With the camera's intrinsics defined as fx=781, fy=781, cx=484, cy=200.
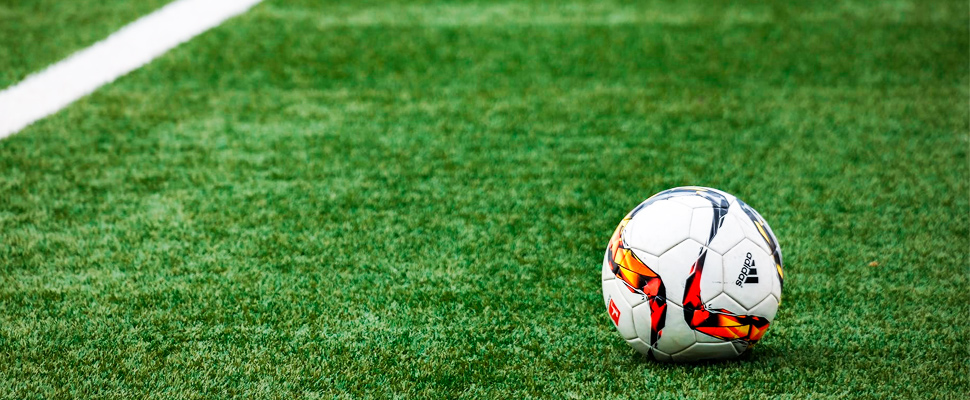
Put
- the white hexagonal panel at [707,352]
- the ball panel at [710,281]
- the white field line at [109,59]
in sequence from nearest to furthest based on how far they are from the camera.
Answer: the ball panel at [710,281], the white hexagonal panel at [707,352], the white field line at [109,59]

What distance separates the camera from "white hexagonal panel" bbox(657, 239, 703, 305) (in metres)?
2.20

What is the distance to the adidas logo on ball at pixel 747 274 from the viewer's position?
2.20 metres

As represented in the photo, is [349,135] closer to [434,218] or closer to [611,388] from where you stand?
[434,218]

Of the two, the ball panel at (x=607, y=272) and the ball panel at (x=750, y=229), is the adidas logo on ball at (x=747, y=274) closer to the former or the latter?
the ball panel at (x=750, y=229)

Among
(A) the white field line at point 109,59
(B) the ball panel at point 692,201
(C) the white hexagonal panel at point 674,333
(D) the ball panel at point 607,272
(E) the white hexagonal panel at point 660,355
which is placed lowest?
(E) the white hexagonal panel at point 660,355

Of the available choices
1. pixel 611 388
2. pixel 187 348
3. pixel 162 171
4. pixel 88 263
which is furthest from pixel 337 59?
pixel 611 388

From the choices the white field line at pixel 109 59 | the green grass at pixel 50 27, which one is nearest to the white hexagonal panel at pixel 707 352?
the white field line at pixel 109 59

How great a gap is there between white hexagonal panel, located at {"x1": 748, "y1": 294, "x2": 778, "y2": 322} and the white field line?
4.03m

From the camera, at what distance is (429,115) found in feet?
15.1

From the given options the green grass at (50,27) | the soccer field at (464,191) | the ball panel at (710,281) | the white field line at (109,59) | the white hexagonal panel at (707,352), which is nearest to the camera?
the ball panel at (710,281)

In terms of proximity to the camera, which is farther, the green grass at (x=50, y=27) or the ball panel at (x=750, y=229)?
the green grass at (x=50, y=27)

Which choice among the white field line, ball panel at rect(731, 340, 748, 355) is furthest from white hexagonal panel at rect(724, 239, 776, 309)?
the white field line

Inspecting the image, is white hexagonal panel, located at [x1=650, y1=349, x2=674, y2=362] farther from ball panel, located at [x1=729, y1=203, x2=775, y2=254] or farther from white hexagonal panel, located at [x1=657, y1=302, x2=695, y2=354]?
ball panel, located at [x1=729, y1=203, x2=775, y2=254]

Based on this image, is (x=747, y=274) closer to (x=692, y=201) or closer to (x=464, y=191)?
(x=692, y=201)
